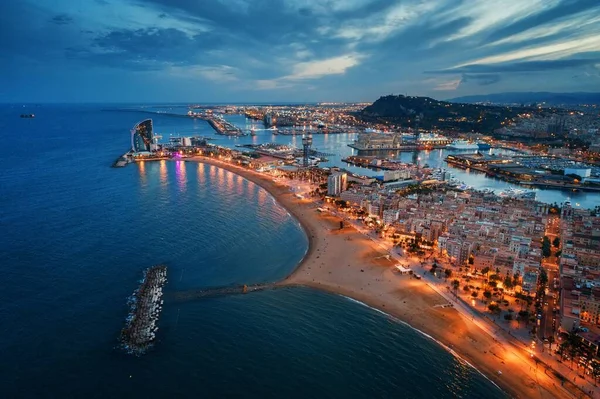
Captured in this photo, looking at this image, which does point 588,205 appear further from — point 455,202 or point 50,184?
point 50,184

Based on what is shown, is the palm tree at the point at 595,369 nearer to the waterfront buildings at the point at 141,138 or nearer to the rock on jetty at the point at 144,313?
the rock on jetty at the point at 144,313

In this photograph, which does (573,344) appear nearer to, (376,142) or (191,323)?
(191,323)

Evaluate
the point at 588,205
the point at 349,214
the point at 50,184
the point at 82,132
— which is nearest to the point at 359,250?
the point at 349,214

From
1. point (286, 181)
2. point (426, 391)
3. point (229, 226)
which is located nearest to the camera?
point (426, 391)

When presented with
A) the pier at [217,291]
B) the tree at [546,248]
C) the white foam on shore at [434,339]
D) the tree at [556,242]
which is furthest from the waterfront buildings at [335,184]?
the white foam on shore at [434,339]

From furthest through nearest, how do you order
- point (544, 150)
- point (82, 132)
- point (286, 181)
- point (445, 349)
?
point (82, 132)
point (544, 150)
point (286, 181)
point (445, 349)

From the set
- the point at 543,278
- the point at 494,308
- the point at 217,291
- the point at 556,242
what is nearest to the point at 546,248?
the point at 556,242

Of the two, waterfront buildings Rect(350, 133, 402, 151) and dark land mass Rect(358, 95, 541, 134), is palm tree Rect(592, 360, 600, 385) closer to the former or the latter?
waterfront buildings Rect(350, 133, 402, 151)

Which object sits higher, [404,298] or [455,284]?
[455,284]

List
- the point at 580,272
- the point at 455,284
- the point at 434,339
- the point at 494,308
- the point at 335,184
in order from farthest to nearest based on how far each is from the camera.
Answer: the point at 335,184 → the point at 580,272 → the point at 455,284 → the point at 494,308 → the point at 434,339
